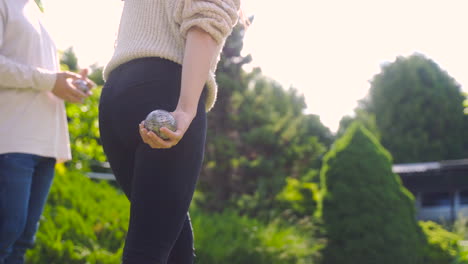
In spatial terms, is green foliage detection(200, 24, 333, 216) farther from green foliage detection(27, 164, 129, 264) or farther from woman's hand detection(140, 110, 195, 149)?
woman's hand detection(140, 110, 195, 149)

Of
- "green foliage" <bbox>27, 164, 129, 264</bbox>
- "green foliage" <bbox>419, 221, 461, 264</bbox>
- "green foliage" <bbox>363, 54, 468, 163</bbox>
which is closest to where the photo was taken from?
"green foliage" <bbox>27, 164, 129, 264</bbox>

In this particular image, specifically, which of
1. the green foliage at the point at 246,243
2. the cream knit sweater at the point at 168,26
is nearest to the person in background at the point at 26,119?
the cream knit sweater at the point at 168,26

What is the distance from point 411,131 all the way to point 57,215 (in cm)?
2555

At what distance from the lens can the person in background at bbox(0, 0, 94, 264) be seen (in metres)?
1.92

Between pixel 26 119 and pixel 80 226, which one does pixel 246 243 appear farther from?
pixel 26 119

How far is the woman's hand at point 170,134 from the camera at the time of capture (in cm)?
115

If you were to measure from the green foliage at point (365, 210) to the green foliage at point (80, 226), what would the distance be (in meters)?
2.54

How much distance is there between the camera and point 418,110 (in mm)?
27703

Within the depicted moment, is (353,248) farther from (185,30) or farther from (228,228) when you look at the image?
(185,30)

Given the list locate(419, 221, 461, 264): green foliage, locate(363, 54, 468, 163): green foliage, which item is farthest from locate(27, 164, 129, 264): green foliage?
locate(363, 54, 468, 163): green foliage

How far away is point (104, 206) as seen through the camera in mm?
4645

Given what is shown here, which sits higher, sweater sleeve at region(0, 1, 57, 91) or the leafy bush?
sweater sleeve at region(0, 1, 57, 91)

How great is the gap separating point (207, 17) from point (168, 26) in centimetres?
15

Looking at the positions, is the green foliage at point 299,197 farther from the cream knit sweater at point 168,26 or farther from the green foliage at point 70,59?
the green foliage at point 70,59
